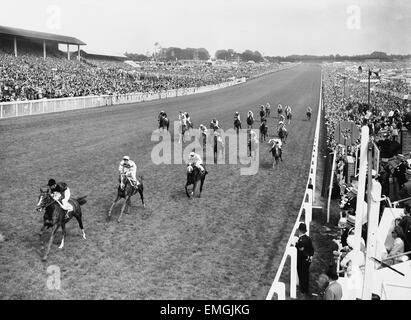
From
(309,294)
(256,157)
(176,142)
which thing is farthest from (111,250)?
(176,142)

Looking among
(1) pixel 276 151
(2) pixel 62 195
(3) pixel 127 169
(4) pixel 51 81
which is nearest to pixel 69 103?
(4) pixel 51 81

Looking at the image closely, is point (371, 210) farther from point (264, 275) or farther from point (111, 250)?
point (111, 250)

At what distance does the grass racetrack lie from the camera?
7273mm

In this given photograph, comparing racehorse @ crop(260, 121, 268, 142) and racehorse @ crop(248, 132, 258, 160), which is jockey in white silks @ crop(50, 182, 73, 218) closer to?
racehorse @ crop(248, 132, 258, 160)

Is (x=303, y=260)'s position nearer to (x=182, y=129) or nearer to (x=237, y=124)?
(x=182, y=129)

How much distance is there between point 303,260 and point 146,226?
151 inches

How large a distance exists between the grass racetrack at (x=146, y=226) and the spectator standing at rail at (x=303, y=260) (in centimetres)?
50

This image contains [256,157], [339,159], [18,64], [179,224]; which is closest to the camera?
[179,224]

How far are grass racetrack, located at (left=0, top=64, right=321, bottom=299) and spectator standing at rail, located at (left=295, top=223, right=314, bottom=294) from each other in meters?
0.50

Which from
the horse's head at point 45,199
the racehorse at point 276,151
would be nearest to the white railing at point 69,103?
the racehorse at point 276,151

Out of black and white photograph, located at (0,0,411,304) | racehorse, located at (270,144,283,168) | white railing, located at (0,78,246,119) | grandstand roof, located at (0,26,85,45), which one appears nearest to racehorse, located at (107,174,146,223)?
black and white photograph, located at (0,0,411,304)

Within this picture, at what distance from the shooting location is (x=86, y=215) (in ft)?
34.5

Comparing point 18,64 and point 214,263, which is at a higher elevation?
point 18,64
